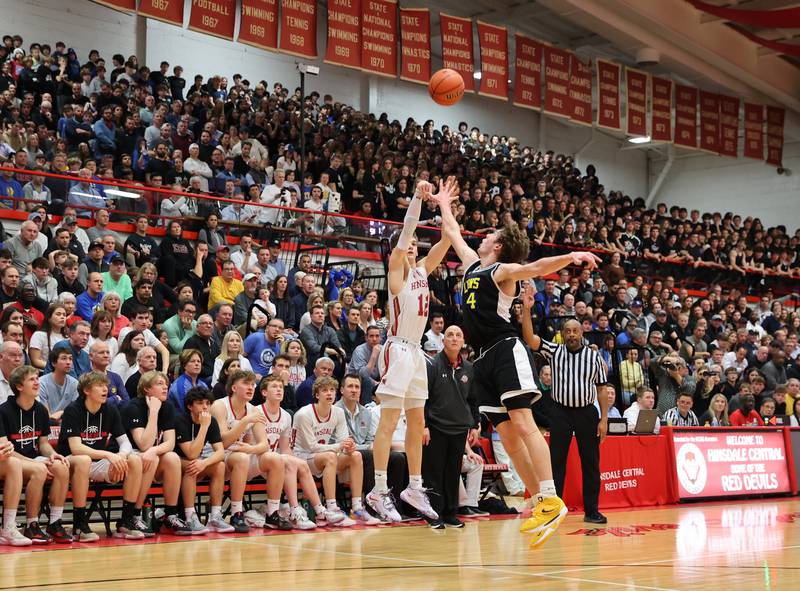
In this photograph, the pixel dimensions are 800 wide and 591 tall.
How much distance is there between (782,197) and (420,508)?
87.7 feet

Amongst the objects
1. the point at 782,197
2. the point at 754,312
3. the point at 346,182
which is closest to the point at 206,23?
the point at 346,182

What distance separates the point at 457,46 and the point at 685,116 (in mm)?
7851

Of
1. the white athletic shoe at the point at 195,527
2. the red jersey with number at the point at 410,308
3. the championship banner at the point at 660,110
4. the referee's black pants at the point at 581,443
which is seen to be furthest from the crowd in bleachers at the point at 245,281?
the championship banner at the point at 660,110

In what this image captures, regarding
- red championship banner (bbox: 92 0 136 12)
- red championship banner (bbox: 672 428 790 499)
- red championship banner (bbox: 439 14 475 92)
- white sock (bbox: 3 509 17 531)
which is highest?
red championship banner (bbox: 439 14 475 92)

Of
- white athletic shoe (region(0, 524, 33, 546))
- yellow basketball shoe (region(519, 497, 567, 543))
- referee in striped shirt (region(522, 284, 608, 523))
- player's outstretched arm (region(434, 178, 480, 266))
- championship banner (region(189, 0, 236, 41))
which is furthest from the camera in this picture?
championship banner (region(189, 0, 236, 41))

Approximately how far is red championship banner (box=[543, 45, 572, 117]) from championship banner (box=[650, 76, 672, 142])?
117 inches

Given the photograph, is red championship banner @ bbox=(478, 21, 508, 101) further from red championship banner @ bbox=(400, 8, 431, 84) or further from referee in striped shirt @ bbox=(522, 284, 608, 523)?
referee in striped shirt @ bbox=(522, 284, 608, 523)

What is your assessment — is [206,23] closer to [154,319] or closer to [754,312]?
[154,319]

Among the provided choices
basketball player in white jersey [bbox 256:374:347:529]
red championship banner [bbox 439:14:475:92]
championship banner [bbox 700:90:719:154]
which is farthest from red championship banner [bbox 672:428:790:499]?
championship banner [bbox 700:90:719:154]

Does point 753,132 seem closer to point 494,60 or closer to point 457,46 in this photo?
point 494,60

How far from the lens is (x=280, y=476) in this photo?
27.8 feet

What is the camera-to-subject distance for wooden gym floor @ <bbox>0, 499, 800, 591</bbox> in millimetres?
5363

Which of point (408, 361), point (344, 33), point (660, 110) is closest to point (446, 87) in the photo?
point (408, 361)

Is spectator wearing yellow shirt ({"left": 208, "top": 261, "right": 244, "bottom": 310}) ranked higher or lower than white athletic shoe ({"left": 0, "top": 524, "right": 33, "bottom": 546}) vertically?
higher
